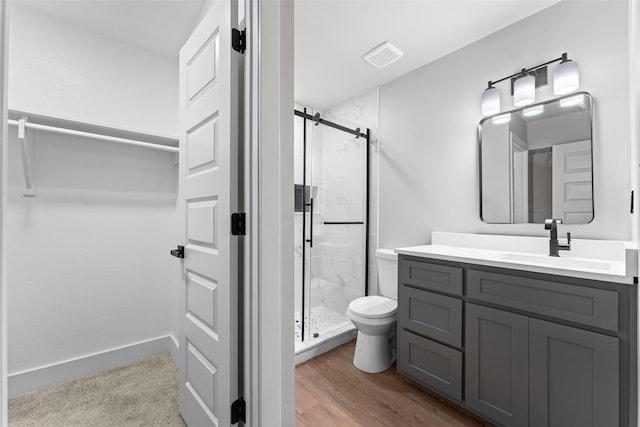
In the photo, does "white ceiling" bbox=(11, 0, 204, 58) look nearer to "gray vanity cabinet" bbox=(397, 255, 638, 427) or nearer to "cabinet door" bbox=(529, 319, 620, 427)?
"gray vanity cabinet" bbox=(397, 255, 638, 427)

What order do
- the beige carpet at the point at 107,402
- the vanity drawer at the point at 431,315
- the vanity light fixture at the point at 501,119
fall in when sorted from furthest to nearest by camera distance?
the vanity light fixture at the point at 501,119 < the vanity drawer at the point at 431,315 < the beige carpet at the point at 107,402

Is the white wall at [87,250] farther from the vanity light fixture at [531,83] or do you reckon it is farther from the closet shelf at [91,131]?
the vanity light fixture at [531,83]

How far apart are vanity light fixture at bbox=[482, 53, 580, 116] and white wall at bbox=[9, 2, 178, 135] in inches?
97.1

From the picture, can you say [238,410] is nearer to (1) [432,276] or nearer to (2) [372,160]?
(1) [432,276]

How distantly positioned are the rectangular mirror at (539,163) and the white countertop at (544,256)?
0.16 metres

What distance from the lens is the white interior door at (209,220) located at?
41.9 inches

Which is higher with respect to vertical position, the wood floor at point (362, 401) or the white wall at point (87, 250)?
the white wall at point (87, 250)

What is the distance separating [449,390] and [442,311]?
0.45m

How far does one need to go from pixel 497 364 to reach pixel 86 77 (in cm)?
314

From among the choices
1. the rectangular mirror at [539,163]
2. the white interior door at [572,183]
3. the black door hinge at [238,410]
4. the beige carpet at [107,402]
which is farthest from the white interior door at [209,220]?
the white interior door at [572,183]

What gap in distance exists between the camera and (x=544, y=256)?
5.19 feet

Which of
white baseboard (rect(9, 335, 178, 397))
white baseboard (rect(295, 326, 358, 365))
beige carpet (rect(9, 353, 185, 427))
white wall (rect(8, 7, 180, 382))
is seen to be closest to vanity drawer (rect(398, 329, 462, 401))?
white baseboard (rect(295, 326, 358, 365))

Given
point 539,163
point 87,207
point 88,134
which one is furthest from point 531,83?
point 87,207

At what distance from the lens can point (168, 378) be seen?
1.85 metres
